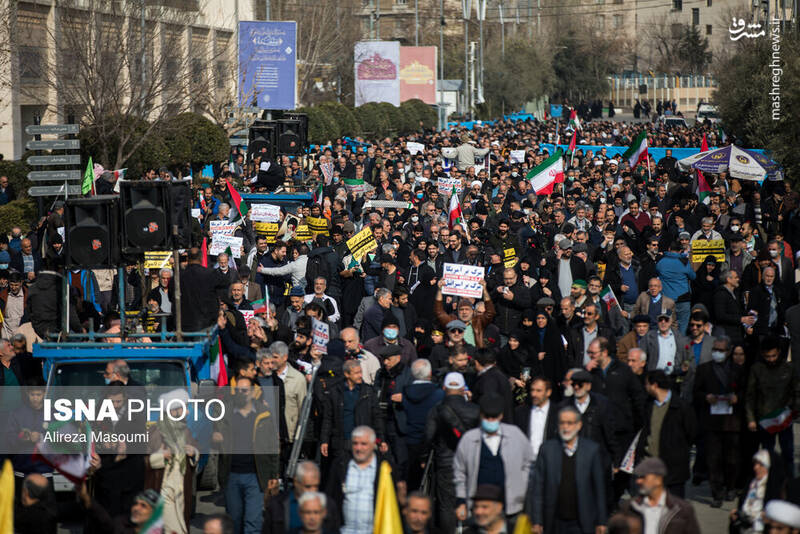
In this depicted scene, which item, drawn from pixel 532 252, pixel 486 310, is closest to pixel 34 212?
pixel 532 252

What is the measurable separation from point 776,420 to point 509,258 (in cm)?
546

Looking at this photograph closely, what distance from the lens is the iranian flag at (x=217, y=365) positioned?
39.4 ft

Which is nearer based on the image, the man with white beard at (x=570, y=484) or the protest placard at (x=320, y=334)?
the man with white beard at (x=570, y=484)

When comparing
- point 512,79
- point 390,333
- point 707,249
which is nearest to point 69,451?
point 390,333

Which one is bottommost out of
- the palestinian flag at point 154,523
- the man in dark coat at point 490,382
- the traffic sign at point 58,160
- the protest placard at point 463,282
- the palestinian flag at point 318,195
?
the palestinian flag at point 154,523

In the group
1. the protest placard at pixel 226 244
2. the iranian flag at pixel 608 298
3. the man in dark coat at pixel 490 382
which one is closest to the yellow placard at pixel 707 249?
the iranian flag at pixel 608 298

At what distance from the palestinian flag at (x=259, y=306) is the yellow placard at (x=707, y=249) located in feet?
18.1

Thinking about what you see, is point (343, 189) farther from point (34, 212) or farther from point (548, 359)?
point (548, 359)

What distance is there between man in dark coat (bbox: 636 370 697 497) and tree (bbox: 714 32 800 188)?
16.0m

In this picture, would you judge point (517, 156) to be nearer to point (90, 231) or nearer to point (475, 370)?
point (90, 231)

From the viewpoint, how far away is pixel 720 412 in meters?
11.2

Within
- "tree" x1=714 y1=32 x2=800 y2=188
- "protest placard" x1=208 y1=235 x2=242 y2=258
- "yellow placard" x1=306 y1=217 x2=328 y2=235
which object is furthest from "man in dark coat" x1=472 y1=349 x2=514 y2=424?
"tree" x1=714 y1=32 x2=800 y2=188

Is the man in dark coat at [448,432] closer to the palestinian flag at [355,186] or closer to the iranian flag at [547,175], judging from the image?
the iranian flag at [547,175]

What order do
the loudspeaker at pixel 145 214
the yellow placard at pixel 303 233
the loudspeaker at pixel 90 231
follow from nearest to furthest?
the loudspeaker at pixel 145 214 < the loudspeaker at pixel 90 231 < the yellow placard at pixel 303 233
